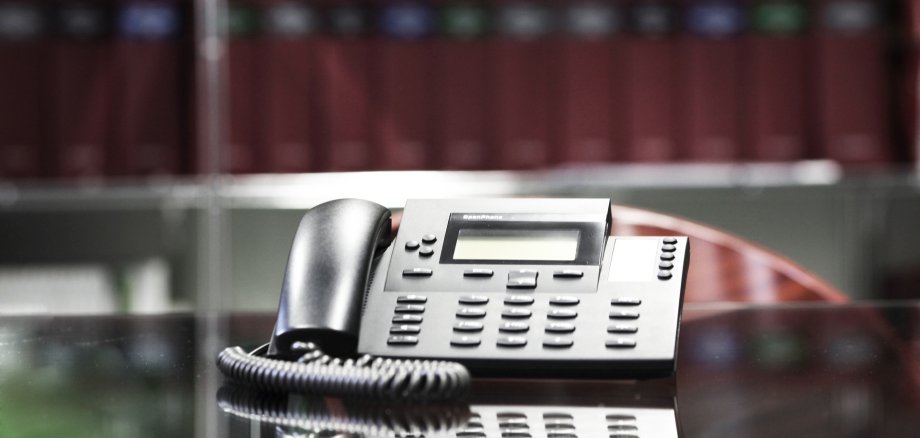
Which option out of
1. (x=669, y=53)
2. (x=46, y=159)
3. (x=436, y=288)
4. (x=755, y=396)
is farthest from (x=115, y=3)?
(x=755, y=396)

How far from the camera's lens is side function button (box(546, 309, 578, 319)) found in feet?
1.81

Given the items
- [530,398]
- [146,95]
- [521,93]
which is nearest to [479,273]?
[530,398]

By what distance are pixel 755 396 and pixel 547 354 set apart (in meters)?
0.10

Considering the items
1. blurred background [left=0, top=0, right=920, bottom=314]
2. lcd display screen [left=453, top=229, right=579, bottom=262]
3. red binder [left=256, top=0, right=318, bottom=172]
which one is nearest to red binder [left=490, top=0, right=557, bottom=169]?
blurred background [left=0, top=0, right=920, bottom=314]

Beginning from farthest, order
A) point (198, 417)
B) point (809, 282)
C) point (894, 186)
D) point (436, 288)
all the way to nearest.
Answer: point (894, 186) → point (809, 282) → point (436, 288) → point (198, 417)

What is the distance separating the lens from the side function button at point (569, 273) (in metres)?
0.58

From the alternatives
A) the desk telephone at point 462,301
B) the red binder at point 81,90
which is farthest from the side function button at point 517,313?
the red binder at point 81,90

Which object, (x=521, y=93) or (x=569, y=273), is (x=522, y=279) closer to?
(x=569, y=273)

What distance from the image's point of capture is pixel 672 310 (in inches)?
21.7

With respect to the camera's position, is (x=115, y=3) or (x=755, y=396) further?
(x=115, y=3)

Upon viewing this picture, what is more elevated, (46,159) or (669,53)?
(669,53)

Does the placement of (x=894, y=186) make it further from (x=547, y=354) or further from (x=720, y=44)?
(x=547, y=354)

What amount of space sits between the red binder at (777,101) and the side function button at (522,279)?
1.61m

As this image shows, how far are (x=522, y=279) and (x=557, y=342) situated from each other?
6 centimetres
